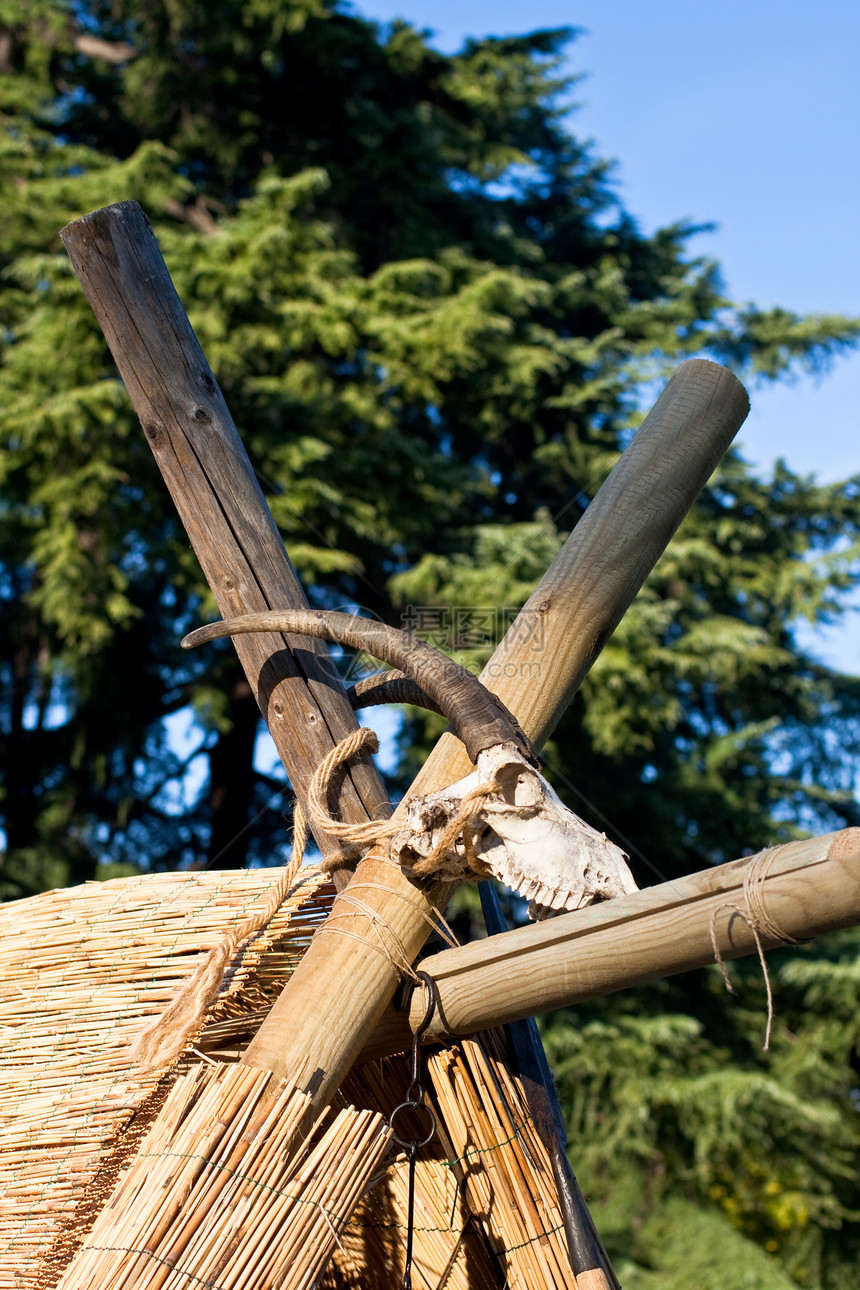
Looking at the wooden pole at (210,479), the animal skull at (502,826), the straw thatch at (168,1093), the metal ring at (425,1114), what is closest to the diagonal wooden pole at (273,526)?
the wooden pole at (210,479)

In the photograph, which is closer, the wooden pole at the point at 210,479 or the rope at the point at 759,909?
the rope at the point at 759,909

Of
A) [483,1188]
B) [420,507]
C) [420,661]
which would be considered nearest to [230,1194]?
[483,1188]

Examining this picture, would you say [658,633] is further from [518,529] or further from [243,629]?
[243,629]

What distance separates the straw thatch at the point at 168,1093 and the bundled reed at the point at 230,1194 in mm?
14

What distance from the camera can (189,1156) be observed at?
119 cm

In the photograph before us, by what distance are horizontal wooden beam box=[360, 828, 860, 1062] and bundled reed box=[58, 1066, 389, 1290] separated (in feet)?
0.67

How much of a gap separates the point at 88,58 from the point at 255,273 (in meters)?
3.23

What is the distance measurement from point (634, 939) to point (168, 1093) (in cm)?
73

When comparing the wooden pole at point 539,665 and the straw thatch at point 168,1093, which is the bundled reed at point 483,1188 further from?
the wooden pole at point 539,665

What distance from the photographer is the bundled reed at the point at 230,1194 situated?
1135mm

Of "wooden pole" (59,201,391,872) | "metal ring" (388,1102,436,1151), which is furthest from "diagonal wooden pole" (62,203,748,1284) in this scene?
"metal ring" (388,1102,436,1151)

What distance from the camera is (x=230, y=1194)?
117 cm

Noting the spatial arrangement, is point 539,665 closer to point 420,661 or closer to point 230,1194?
point 420,661

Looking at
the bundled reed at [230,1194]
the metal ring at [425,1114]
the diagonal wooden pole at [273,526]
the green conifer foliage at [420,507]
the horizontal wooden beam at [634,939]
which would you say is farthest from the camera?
the green conifer foliage at [420,507]
